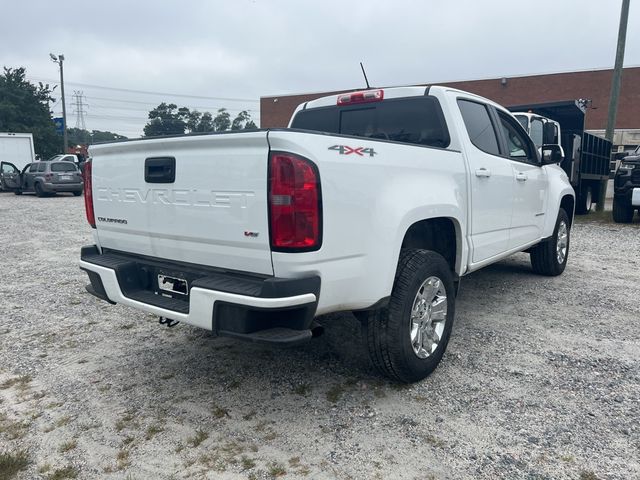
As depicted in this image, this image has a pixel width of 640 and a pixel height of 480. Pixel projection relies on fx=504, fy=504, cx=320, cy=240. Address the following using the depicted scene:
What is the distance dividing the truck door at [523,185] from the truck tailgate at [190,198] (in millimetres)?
A: 2956

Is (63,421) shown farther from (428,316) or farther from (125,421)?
(428,316)

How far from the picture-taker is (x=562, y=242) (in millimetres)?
6461

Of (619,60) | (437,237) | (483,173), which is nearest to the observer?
(437,237)

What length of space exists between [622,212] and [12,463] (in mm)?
12600

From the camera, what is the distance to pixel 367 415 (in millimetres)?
3035

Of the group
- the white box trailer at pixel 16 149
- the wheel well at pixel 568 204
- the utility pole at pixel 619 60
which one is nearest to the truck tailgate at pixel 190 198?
the wheel well at pixel 568 204

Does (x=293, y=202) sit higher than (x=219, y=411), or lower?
higher

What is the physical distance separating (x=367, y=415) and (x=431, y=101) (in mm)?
2436

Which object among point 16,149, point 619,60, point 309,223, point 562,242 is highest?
point 619,60

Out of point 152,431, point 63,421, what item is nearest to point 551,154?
point 152,431

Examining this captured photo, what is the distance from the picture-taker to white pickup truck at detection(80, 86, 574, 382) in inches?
102

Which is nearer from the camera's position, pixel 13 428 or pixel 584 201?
pixel 13 428

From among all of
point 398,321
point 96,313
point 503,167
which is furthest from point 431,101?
point 96,313

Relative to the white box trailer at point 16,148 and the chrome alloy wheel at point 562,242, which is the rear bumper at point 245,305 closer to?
the chrome alloy wheel at point 562,242
